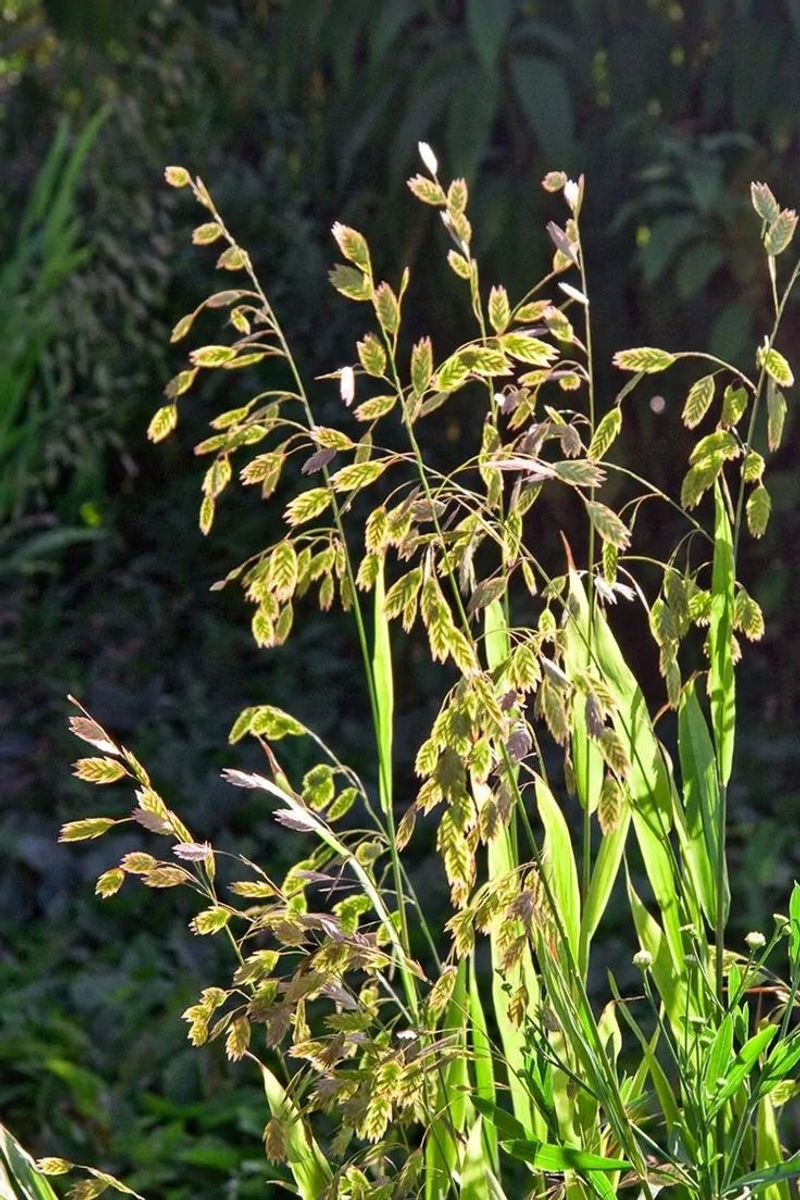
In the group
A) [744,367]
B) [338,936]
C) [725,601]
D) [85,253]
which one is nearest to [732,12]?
[744,367]

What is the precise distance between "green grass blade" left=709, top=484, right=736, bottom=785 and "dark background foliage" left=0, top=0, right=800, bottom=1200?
124 cm

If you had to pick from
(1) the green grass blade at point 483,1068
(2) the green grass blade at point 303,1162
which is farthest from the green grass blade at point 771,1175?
(2) the green grass blade at point 303,1162

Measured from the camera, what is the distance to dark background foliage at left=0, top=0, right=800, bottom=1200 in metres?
2.27

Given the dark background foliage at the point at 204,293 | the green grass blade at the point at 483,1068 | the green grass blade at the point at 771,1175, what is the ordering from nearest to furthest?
the green grass blade at the point at 771,1175 < the green grass blade at the point at 483,1068 < the dark background foliage at the point at 204,293

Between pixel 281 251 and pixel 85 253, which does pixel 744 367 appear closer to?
pixel 85 253

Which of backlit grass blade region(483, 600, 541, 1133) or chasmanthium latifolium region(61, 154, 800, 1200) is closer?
chasmanthium latifolium region(61, 154, 800, 1200)

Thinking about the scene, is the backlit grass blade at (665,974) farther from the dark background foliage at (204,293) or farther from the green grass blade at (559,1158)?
the dark background foliage at (204,293)

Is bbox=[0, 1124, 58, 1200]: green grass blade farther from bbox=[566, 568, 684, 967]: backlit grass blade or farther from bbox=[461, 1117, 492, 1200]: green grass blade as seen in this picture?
bbox=[566, 568, 684, 967]: backlit grass blade

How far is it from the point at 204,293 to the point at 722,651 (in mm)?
3086

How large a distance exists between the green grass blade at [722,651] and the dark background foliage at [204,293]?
1242mm

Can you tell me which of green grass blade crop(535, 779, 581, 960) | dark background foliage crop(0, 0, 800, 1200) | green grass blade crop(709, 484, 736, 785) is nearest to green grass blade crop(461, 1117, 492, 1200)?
green grass blade crop(535, 779, 581, 960)

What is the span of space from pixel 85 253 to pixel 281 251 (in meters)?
0.99

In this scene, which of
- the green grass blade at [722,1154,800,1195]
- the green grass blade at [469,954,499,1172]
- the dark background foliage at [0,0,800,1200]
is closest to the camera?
the green grass blade at [722,1154,800,1195]

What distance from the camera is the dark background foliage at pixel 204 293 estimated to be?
2266 mm
